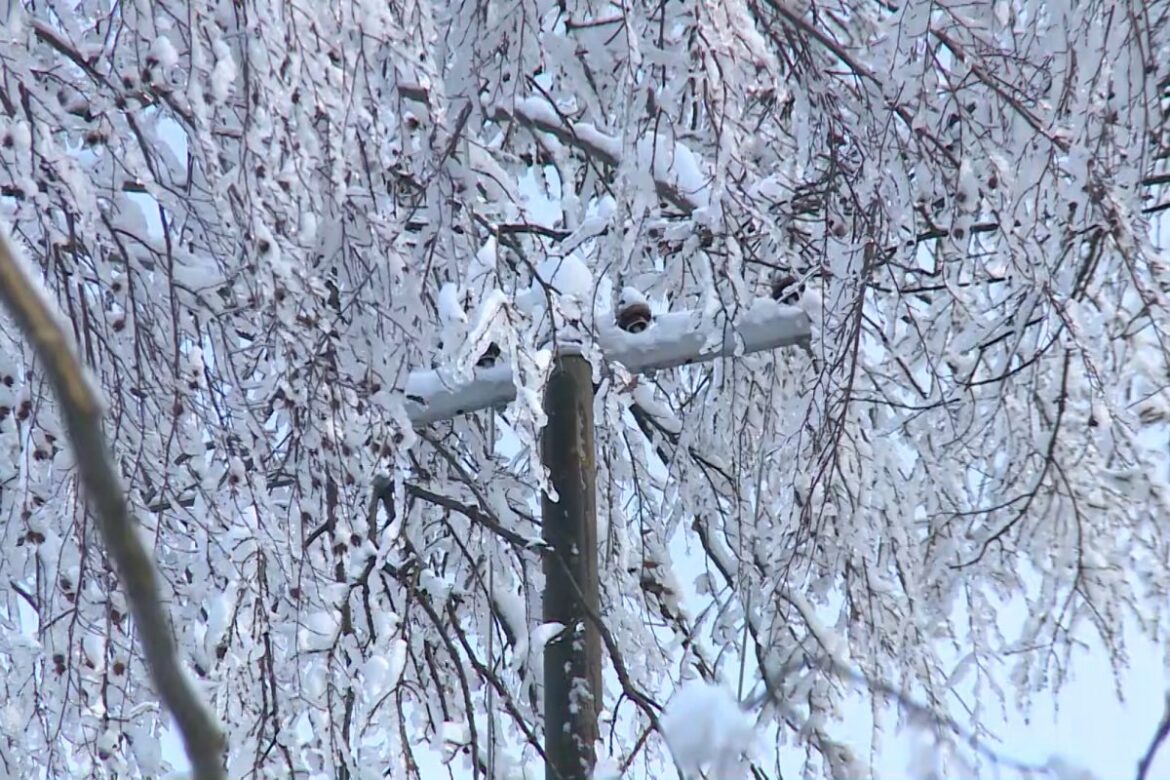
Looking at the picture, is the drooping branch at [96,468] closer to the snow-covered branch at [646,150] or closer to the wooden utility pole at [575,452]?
the snow-covered branch at [646,150]

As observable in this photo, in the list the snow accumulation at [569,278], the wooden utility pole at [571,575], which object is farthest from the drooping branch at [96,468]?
the wooden utility pole at [571,575]

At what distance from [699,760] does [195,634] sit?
2395 mm

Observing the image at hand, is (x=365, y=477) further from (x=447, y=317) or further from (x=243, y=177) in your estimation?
(x=243, y=177)

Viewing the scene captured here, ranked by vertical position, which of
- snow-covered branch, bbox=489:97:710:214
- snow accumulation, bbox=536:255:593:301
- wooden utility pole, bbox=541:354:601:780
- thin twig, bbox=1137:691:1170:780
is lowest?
thin twig, bbox=1137:691:1170:780

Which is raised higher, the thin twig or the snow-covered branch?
the snow-covered branch

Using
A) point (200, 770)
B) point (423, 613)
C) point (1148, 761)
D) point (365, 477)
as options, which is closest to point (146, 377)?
point (365, 477)

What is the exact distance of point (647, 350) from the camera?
139 inches

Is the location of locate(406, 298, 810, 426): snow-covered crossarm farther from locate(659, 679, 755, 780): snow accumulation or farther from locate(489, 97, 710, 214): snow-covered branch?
locate(659, 679, 755, 780): snow accumulation

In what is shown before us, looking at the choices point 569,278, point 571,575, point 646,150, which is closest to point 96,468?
point 646,150

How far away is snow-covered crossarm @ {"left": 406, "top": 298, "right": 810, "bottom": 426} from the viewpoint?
11.3 ft

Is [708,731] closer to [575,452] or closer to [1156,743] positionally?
[1156,743]

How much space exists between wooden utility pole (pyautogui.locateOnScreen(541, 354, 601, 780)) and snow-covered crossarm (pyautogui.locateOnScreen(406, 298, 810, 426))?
0.12 meters

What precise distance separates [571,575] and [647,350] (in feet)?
2.09

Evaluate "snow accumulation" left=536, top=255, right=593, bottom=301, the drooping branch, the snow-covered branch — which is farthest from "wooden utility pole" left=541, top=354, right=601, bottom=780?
the drooping branch
